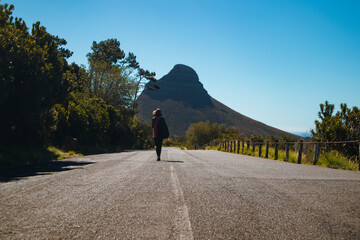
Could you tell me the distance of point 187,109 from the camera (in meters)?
142

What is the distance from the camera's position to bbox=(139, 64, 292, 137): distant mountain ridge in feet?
400

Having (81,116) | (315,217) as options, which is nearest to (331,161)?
(315,217)

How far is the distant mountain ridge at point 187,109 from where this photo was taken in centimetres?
12206

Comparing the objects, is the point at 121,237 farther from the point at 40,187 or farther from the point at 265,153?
the point at 265,153

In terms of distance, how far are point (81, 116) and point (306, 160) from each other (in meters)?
15.5

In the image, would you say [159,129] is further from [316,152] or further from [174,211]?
[174,211]

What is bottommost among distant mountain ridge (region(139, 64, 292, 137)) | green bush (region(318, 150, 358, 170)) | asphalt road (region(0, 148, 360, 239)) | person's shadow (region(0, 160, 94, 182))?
person's shadow (region(0, 160, 94, 182))

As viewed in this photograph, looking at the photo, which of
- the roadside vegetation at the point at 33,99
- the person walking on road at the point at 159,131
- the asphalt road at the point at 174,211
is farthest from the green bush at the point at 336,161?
the roadside vegetation at the point at 33,99

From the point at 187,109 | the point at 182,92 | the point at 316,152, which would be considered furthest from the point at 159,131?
the point at 182,92

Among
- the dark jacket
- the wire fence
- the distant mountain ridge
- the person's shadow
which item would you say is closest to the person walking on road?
the dark jacket

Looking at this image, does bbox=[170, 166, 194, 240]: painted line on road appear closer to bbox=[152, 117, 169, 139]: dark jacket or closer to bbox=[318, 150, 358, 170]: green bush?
bbox=[152, 117, 169, 139]: dark jacket

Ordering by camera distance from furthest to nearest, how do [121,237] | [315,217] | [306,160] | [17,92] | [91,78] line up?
[91,78]
[306,160]
[17,92]
[315,217]
[121,237]

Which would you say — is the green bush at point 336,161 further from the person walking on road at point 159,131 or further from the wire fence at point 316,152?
the person walking on road at point 159,131

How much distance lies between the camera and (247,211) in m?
3.81
